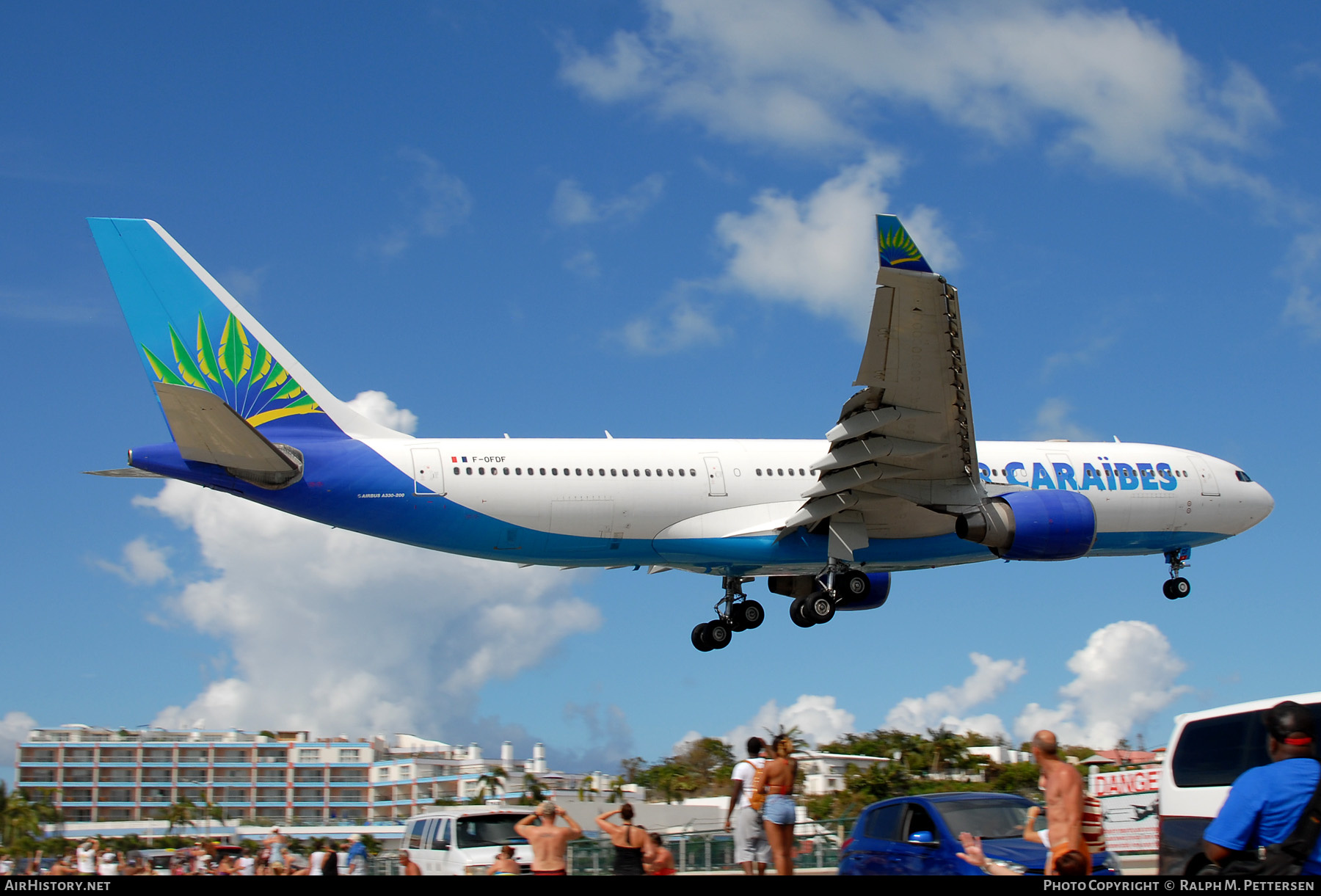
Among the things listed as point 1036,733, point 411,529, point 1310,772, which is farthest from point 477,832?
point 411,529

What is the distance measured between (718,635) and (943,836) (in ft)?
Answer: 65.0

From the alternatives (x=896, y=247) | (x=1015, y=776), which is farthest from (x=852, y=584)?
(x=1015, y=776)

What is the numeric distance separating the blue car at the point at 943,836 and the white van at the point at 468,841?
4.05m

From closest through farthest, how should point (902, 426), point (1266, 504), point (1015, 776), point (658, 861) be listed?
1. point (658, 861)
2. point (902, 426)
3. point (1266, 504)
4. point (1015, 776)

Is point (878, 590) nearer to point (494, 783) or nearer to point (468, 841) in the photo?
point (468, 841)

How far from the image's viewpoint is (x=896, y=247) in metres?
20.5

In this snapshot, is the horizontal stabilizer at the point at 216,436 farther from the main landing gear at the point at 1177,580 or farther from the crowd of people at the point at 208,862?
the main landing gear at the point at 1177,580

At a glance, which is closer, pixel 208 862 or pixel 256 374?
pixel 208 862

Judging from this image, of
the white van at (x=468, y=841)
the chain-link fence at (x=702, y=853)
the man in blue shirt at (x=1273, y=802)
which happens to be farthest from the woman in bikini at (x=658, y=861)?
the man in blue shirt at (x=1273, y=802)

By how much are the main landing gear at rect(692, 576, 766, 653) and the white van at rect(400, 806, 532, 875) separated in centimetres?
1619

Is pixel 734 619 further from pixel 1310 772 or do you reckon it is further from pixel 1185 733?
pixel 1310 772

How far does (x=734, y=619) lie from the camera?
1191 inches

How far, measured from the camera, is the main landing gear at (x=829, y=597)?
27750 mm
